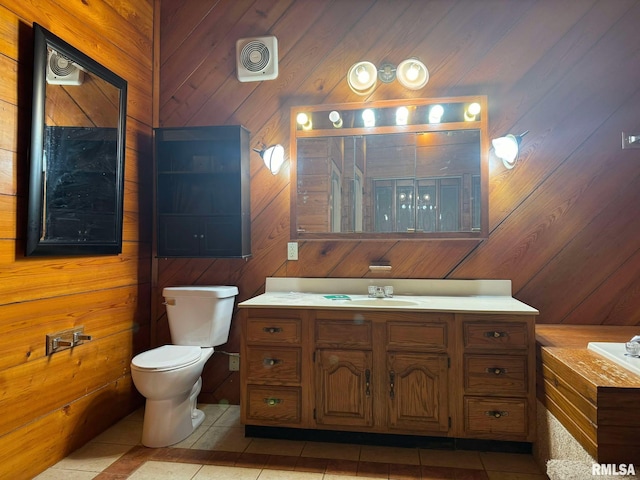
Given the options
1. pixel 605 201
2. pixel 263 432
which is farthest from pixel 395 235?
pixel 263 432

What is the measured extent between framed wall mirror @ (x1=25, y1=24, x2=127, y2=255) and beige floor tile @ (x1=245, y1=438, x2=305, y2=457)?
1354 millimetres

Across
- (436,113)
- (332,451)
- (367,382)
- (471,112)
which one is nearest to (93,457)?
(332,451)

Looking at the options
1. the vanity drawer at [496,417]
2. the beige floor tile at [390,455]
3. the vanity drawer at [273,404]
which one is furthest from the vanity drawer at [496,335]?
the vanity drawer at [273,404]

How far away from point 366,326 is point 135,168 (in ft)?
Answer: 5.91

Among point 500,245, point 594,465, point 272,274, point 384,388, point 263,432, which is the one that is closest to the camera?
point 594,465

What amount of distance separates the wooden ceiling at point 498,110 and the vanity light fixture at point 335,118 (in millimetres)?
115

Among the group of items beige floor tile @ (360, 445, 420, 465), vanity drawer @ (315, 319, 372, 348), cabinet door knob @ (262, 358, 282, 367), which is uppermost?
vanity drawer @ (315, 319, 372, 348)

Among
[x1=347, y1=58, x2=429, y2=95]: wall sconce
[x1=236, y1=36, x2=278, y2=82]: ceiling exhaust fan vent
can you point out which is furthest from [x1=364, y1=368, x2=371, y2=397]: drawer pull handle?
[x1=236, y1=36, x2=278, y2=82]: ceiling exhaust fan vent

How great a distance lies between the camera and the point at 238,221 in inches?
98.7

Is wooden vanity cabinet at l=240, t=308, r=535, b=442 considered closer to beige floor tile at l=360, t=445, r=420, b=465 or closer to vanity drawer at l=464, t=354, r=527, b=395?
vanity drawer at l=464, t=354, r=527, b=395

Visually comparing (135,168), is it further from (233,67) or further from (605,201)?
(605,201)

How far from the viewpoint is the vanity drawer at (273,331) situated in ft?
6.87

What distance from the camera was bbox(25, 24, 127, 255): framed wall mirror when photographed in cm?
177

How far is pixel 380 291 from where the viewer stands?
2348mm
